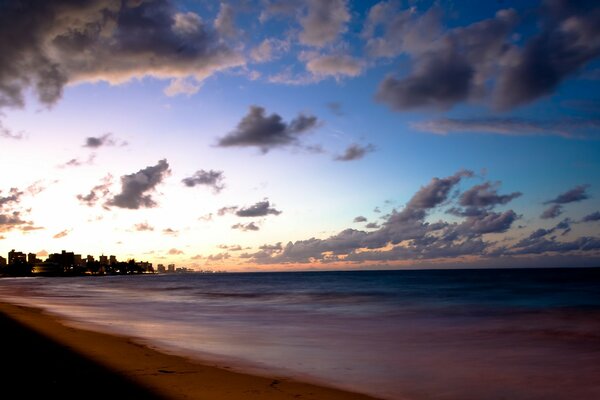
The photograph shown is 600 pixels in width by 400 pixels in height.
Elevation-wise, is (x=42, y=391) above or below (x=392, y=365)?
above

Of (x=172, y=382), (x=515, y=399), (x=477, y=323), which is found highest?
(x=172, y=382)

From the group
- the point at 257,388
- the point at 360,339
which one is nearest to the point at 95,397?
the point at 257,388

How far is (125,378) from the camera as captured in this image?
7.20m

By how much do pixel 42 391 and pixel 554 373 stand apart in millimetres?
10439

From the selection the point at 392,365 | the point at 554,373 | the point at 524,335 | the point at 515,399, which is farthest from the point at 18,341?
the point at 524,335

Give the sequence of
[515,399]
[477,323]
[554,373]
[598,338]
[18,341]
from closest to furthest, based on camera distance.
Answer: [515,399]
[554,373]
[18,341]
[598,338]
[477,323]

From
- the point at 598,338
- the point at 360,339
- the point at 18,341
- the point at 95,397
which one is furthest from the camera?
the point at 598,338

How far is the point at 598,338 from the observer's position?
15781mm

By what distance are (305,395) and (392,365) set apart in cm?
406

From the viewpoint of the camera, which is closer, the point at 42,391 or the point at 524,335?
the point at 42,391

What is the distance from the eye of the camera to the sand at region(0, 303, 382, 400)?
623 cm

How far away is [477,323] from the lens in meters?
21.0

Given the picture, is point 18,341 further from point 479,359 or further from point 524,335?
point 524,335

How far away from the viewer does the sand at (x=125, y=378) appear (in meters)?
6.23
